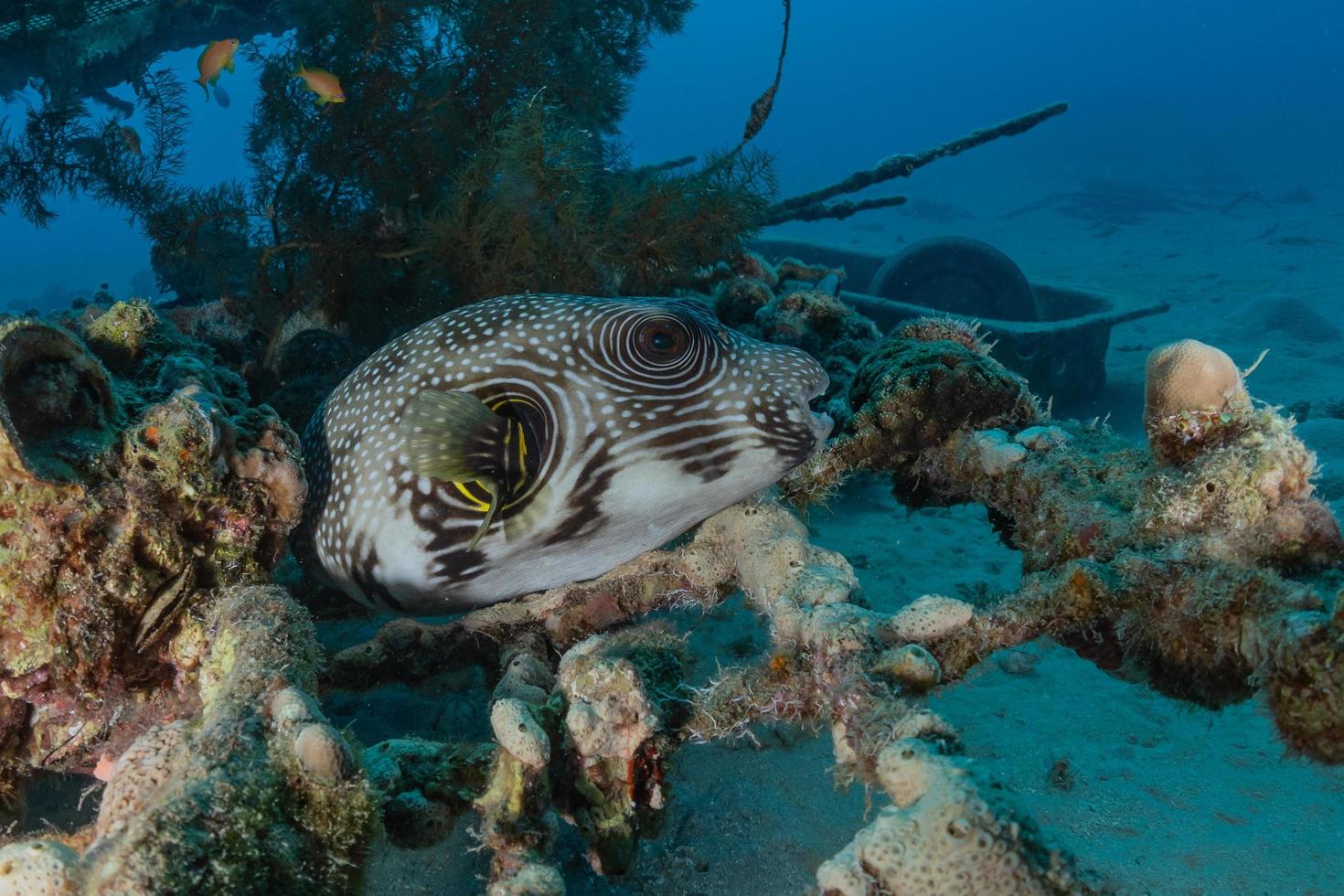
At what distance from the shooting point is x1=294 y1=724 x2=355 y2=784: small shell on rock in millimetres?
1838

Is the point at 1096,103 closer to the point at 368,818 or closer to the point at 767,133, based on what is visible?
the point at 767,133

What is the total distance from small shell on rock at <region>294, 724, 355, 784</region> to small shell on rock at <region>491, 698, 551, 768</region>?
0.47m

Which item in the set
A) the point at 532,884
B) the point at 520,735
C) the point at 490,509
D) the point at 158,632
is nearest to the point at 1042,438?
the point at 490,509

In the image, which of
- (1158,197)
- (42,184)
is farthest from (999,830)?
(1158,197)

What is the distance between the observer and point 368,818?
1.92 metres

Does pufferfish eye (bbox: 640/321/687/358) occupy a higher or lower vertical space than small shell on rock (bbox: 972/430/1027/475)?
higher

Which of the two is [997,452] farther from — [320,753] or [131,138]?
[131,138]

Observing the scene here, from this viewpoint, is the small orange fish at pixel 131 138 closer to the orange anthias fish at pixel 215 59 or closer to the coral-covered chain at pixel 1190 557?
the orange anthias fish at pixel 215 59

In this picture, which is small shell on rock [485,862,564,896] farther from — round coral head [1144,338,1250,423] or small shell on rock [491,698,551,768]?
round coral head [1144,338,1250,423]

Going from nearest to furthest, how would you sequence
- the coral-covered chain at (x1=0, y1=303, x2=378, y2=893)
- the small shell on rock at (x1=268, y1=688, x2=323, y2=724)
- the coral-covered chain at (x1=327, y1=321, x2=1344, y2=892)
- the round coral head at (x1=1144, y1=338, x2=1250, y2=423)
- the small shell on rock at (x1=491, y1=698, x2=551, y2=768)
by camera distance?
the coral-covered chain at (x1=0, y1=303, x2=378, y2=893), the coral-covered chain at (x1=327, y1=321, x2=1344, y2=892), the small shell on rock at (x1=268, y1=688, x2=323, y2=724), the small shell on rock at (x1=491, y1=698, x2=551, y2=768), the round coral head at (x1=1144, y1=338, x2=1250, y2=423)

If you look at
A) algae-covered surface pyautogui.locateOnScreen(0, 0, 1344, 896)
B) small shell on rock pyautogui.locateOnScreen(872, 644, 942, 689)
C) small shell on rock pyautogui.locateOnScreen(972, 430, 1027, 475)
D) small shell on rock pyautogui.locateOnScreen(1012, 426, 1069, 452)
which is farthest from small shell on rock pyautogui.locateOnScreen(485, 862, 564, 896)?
small shell on rock pyautogui.locateOnScreen(1012, 426, 1069, 452)

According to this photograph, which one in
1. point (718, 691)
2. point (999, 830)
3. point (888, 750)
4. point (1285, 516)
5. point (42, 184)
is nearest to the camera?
point (999, 830)

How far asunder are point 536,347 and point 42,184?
23.5 feet

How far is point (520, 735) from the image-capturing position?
2.20 metres
